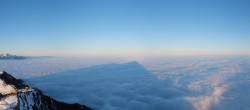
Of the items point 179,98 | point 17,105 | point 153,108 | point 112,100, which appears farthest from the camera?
point 179,98

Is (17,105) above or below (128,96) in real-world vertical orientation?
above

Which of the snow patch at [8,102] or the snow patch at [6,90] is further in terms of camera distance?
the snow patch at [6,90]

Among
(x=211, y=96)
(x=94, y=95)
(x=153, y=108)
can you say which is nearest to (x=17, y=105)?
(x=153, y=108)

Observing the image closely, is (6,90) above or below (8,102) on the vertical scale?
above

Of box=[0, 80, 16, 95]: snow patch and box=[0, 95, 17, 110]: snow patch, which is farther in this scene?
box=[0, 80, 16, 95]: snow patch

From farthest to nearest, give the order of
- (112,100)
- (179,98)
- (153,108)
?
(179,98)
(112,100)
(153,108)

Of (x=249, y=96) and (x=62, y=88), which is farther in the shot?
(x=62, y=88)

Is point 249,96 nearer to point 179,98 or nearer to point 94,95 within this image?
point 179,98

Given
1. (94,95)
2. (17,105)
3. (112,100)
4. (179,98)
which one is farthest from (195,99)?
(17,105)

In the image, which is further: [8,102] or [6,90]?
[6,90]

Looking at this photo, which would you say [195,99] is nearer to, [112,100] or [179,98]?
[179,98]
